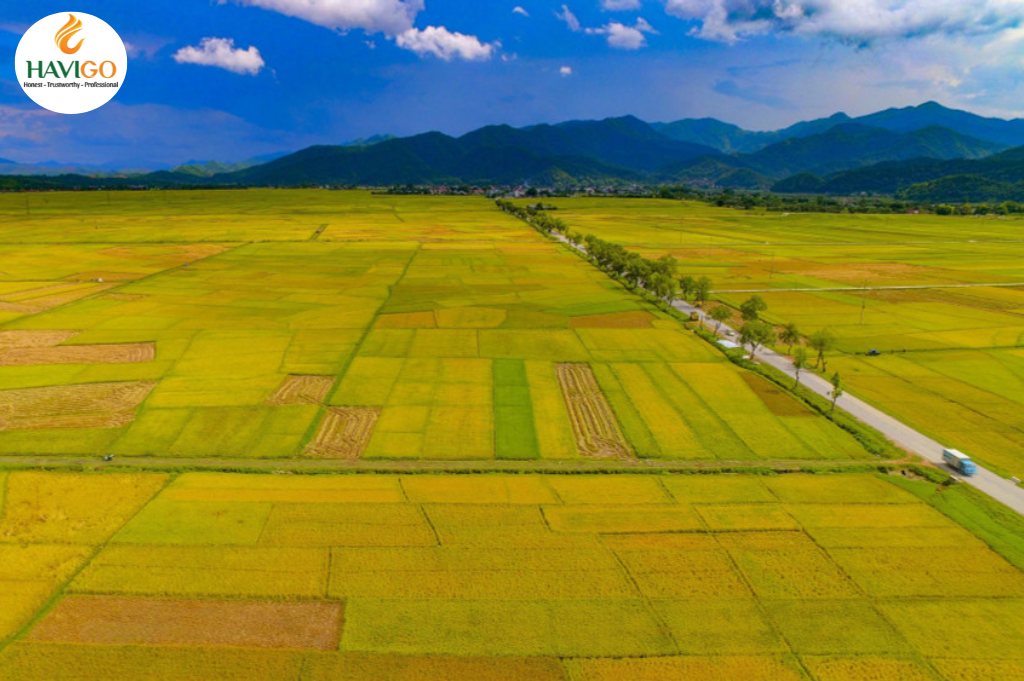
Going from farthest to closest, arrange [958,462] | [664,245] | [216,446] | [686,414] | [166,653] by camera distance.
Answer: [664,245] < [686,414] < [216,446] < [958,462] < [166,653]

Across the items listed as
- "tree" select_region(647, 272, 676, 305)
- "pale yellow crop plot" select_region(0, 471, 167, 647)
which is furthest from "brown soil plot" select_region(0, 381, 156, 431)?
"tree" select_region(647, 272, 676, 305)

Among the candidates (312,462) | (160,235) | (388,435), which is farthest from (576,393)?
(160,235)

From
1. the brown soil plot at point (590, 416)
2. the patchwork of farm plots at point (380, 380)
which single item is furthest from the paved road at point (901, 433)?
the brown soil plot at point (590, 416)

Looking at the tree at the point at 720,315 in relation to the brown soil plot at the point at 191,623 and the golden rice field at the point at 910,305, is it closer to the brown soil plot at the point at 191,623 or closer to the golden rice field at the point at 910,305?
the golden rice field at the point at 910,305

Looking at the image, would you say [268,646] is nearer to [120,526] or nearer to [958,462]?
[120,526]

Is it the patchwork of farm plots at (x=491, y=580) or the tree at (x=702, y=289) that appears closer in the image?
the patchwork of farm plots at (x=491, y=580)

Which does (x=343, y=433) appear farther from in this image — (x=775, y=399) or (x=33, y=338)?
(x=33, y=338)
